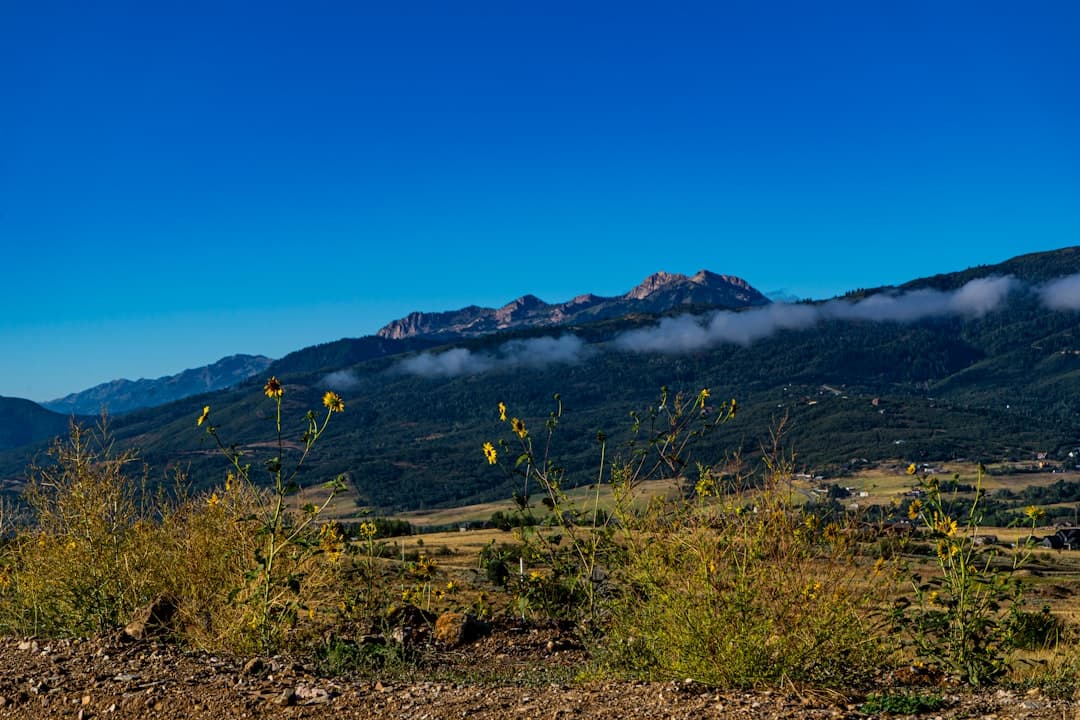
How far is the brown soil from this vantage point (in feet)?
20.8

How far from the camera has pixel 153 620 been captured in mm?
9562

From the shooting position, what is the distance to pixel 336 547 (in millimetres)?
9609

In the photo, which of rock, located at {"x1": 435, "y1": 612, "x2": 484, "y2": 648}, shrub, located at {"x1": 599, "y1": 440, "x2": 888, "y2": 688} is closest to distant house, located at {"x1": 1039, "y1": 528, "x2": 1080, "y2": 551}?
shrub, located at {"x1": 599, "y1": 440, "x2": 888, "y2": 688}

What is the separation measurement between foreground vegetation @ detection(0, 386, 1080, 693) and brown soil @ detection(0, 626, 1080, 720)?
1.43 ft

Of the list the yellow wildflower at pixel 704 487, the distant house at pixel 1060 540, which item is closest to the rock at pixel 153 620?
the yellow wildflower at pixel 704 487

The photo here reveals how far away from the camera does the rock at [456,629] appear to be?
10.3m

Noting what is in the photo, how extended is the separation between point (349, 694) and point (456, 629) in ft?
10.6

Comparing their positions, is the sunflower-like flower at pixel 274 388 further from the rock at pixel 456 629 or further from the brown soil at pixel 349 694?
the rock at pixel 456 629

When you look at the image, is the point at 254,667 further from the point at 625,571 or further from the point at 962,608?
the point at 962,608

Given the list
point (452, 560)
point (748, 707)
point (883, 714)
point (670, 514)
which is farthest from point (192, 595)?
point (452, 560)

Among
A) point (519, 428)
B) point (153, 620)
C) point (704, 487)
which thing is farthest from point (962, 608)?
point (153, 620)

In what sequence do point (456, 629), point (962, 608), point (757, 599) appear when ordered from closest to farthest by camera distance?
point (757, 599) → point (962, 608) → point (456, 629)

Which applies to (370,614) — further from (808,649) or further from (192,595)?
(808,649)

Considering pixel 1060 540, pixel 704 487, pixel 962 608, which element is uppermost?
pixel 704 487
